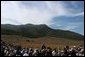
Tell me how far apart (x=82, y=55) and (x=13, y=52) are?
4.14m

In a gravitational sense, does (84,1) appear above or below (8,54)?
above

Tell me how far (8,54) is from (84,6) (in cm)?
519

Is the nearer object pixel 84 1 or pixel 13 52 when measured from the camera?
pixel 84 1

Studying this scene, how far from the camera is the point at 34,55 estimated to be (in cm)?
1475

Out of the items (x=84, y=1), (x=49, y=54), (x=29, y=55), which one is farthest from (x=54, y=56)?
(x=84, y=1)

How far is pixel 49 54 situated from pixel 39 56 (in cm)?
69

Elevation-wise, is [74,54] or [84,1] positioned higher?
[84,1]

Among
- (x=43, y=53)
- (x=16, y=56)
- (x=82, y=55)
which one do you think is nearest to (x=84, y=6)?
(x=82, y=55)

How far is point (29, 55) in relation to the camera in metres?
14.6

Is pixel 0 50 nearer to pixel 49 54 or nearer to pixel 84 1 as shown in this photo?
pixel 49 54

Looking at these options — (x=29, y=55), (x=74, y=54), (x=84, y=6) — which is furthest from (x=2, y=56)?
(x=84, y=6)

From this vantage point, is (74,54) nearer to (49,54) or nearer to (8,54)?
(49,54)

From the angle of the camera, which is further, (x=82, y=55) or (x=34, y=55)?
(x=34, y=55)

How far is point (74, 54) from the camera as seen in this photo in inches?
582
